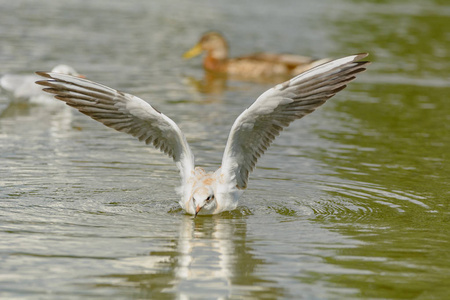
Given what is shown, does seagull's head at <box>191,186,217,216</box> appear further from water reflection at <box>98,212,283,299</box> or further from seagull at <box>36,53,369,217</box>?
water reflection at <box>98,212,283,299</box>

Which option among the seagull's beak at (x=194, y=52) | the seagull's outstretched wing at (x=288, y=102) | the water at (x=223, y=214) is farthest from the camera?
the seagull's beak at (x=194, y=52)

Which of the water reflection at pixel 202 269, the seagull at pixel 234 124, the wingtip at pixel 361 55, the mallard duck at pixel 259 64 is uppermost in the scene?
the mallard duck at pixel 259 64

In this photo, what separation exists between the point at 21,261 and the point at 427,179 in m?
5.85

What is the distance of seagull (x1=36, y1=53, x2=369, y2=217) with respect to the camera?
9148 mm

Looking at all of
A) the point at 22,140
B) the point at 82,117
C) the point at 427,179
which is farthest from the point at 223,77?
the point at 427,179

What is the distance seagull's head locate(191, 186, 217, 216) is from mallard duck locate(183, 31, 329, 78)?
11.0 m

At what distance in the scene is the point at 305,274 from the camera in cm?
745

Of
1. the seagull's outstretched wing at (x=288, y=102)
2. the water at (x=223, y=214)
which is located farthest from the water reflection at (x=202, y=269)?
the seagull's outstretched wing at (x=288, y=102)

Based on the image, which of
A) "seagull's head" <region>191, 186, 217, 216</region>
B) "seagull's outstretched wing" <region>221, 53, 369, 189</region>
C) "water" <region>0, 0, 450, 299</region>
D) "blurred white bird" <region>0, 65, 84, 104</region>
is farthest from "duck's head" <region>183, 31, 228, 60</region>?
"seagull's head" <region>191, 186, 217, 216</region>

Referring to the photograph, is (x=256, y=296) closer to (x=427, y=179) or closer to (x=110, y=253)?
(x=110, y=253)

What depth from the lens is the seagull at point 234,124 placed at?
9.15 m

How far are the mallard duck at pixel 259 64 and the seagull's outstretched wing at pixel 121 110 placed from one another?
10631 millimetres

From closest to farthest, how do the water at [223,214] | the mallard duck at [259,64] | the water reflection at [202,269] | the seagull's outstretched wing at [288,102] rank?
the water reflection at [202,269]
the water at [223,214]
the seagull's outstretched wing at [288,102]
the mallard duck at [259,64]

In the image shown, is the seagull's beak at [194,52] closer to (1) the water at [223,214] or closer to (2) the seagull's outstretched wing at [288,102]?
(1) the water at [223,214]
